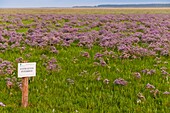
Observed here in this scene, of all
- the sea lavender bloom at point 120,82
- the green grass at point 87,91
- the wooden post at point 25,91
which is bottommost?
the green grass at point 87,91

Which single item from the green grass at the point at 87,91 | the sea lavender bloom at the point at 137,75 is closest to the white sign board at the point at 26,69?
the green grass at the point at 87,91

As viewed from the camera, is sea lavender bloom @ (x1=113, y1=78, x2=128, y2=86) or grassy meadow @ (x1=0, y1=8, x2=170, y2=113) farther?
sea lavender bloom @ (x1=113, y1=78, x2=128, y2=86)

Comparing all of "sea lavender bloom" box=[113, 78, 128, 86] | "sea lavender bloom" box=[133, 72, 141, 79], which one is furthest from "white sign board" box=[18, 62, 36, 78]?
"sea lavender bloom" box=[133, 72, 141, 79]

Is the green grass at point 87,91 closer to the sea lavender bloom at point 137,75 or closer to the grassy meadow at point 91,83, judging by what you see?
the grassy meadow at point 91,83

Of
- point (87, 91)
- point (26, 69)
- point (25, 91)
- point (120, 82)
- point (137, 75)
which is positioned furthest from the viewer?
point (137, 75)

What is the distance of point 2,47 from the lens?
56.6 ft

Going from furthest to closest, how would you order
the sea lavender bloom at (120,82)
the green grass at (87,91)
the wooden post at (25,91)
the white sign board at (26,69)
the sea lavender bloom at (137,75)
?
the sea lavender bloom at (137,75) < the sea lavender bloom at (120,82) < the green grass at (87,91) < the wooden post at (25,91) < the white sign board at (26,69)

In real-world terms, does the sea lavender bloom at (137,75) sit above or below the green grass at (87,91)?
above

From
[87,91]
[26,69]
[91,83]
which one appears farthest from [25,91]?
[91,83]

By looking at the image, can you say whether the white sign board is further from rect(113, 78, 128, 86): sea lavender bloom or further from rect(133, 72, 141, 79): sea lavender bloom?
rect(133, 72, 141, 79): sea lavender bloom

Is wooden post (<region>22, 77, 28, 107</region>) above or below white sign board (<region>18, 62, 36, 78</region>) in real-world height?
below

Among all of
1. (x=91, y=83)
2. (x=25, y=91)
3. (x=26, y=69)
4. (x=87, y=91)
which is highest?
(x=26, y=69)

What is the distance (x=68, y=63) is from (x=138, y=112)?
627 centimetres

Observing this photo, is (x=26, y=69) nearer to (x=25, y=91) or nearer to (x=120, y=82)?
(x=25, y=91)
